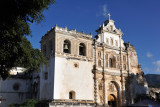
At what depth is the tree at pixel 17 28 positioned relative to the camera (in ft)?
35.7

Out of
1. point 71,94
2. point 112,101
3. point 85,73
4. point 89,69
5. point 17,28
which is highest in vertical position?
point 17,28

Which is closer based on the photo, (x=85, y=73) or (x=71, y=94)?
(x=71, y=94)

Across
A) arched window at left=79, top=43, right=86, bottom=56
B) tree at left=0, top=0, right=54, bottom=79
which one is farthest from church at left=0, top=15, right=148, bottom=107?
tree at left=0, top=0, right=54, bottom=79

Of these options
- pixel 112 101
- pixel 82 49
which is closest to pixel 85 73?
pixel 82 49

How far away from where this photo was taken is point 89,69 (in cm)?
2678

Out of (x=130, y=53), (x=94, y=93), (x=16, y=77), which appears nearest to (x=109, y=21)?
(x=130, y=53)

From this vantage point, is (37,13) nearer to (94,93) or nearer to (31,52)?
(31,52)

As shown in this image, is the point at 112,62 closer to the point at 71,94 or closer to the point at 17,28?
the point at 71,94

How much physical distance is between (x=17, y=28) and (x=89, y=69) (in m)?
16.0

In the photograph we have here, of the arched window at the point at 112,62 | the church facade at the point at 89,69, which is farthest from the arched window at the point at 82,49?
the arched window at the point at 112,62

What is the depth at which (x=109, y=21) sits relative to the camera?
31438 mm

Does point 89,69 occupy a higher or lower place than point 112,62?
lower

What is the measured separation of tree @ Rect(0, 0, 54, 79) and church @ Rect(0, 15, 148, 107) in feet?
36.6

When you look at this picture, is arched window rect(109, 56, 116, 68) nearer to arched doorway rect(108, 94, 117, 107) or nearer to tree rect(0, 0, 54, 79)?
arched doorway rect(108, 94, 117, 107)
